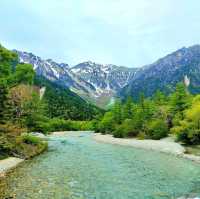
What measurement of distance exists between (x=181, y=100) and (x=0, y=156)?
182ft

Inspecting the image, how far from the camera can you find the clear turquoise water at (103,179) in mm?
29828

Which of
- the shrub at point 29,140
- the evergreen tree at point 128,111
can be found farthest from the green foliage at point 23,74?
the evergreen tree at point 128,111

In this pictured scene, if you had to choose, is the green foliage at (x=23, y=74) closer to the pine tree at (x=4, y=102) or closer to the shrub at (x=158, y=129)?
the pine tree at (x=4, y=102)

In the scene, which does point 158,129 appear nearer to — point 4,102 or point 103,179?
point 4,102

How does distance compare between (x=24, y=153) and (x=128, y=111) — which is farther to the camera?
(x=128, y=111)

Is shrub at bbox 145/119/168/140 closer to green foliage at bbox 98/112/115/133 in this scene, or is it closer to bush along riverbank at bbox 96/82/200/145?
bush along riverbank at bbox 96/82/200/145

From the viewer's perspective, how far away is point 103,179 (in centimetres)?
3634

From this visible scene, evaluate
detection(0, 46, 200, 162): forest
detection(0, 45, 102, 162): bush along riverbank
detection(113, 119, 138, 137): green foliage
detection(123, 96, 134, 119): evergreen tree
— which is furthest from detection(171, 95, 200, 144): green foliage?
detection(123, 96, 134, 119): evergreen tree

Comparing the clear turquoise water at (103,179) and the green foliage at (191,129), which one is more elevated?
the green foliage at (191,129)

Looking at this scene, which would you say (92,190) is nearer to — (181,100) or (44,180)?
(44,180)

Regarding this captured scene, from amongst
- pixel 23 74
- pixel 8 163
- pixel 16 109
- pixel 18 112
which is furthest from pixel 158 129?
pixel 8 163

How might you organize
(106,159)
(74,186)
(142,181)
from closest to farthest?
1. (74,186)
2. (142,181)
3. (106,159)

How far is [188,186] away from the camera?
33.3m

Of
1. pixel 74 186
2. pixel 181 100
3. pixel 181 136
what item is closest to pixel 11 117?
pixel 74 186
